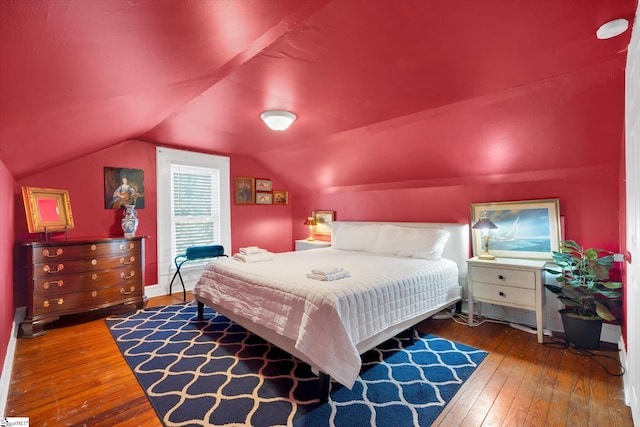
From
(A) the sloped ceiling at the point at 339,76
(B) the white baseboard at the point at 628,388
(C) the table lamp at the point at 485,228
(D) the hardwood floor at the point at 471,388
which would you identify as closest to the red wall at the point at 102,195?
(A) the sloped ceiling at the point at 339,76

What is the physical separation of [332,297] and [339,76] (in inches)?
61.1

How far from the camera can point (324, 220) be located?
5125 millimetres

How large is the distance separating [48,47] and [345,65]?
154 centimetres

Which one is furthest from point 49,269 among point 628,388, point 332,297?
point 628,388

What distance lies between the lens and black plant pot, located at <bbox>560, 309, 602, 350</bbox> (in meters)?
2.38

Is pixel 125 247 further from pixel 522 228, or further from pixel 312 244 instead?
pixel 522 228

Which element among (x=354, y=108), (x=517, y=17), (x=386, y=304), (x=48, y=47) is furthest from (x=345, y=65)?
(x=386, y=304)

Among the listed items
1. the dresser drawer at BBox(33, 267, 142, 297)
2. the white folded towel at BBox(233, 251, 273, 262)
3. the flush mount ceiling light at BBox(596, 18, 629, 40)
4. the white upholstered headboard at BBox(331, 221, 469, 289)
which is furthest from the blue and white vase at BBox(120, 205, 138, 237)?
the flush mount ceiling light at BBox(596, 18, 629, 40)

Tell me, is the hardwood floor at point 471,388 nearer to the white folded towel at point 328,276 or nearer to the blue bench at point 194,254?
the white folded towel at point 328,276

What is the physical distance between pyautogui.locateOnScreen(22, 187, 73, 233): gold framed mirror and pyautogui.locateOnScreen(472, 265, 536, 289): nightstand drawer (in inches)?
170

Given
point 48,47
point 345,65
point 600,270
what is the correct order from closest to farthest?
point 48,47 < point 345,65 < point 600,270

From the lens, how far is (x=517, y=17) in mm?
1467

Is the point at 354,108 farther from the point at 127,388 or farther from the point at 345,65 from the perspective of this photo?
the point at 127,388

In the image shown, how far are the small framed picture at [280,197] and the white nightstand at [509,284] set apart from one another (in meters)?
3.49
